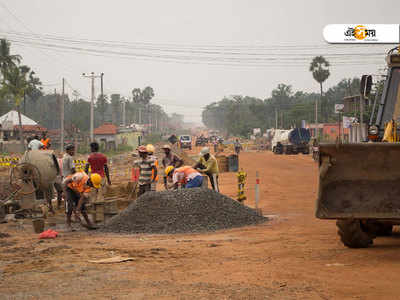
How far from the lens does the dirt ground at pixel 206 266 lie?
6.70m

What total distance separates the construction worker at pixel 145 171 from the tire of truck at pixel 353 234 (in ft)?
20.1

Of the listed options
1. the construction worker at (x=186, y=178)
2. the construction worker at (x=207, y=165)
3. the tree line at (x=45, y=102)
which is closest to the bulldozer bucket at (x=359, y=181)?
the construction worker at (x=186, y=178)

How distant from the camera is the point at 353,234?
878 cm

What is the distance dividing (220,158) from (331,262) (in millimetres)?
25958

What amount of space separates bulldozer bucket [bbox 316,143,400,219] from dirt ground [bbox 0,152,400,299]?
695mm

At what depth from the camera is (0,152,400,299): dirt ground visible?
670 cm

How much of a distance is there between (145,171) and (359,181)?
6999 millimetres

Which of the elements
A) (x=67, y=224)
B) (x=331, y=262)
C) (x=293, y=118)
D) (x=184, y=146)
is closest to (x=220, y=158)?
(x=67, y=224)

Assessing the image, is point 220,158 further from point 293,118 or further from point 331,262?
point 293,118

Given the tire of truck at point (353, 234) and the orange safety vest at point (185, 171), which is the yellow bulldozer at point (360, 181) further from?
the orange safety vest at point (185, 171)

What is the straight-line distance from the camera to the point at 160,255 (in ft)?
30.3

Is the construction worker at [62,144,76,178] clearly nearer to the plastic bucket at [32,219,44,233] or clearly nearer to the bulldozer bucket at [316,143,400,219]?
the plastic bucket at [32,219,44,233]

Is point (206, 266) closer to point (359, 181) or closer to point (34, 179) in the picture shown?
point (359, 181)

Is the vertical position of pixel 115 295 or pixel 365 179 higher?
pixel 365 179
